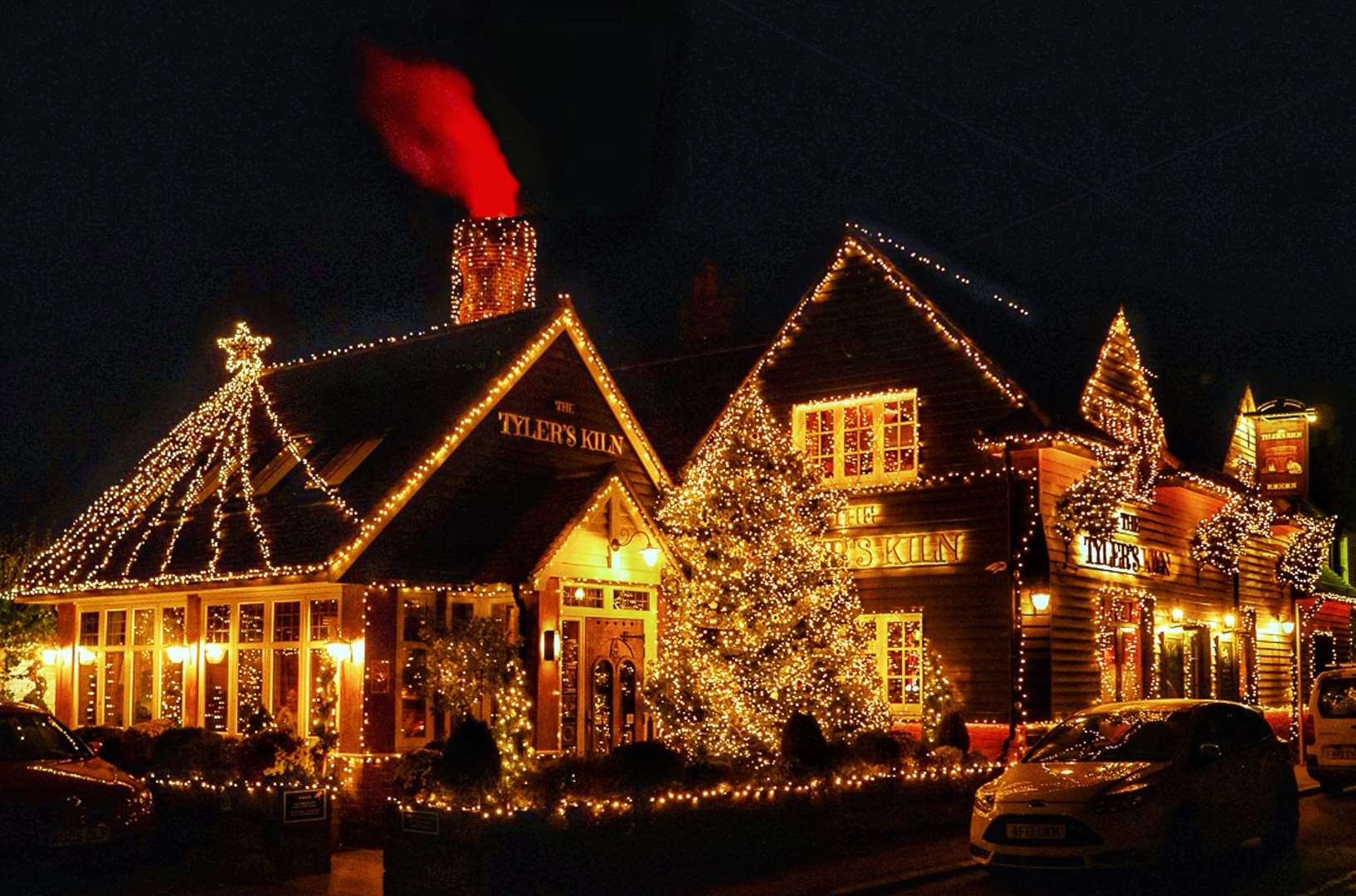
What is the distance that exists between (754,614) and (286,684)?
6.39m

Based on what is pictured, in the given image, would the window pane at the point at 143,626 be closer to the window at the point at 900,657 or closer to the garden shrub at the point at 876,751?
the garden shrub at the point at 876,751

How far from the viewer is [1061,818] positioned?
13.6 metres

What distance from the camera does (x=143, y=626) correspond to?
22.6 meters

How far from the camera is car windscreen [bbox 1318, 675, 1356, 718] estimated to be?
22.1 meters

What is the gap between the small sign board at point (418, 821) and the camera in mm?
13500

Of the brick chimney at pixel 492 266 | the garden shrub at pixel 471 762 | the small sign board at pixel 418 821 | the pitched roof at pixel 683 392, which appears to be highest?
the brick chimney at pixel 492 266

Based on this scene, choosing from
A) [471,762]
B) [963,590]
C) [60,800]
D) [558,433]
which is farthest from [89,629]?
[963,590]

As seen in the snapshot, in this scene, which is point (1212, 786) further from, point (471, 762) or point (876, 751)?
point (471, 762)

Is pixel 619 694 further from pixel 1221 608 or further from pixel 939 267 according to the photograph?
pixel 1221 608

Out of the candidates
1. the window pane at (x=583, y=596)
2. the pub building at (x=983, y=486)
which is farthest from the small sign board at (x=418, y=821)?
the pub building at (x=983, y=486)

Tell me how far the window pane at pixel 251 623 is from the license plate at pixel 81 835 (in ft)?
22.6

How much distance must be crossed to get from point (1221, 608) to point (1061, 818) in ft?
60.2

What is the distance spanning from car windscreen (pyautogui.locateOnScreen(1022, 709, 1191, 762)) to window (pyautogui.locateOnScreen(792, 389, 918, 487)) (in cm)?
1058

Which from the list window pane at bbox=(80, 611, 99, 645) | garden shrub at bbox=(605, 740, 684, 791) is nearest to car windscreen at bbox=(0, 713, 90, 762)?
garden shrub at bbox=(605, 740, 684, 791)
